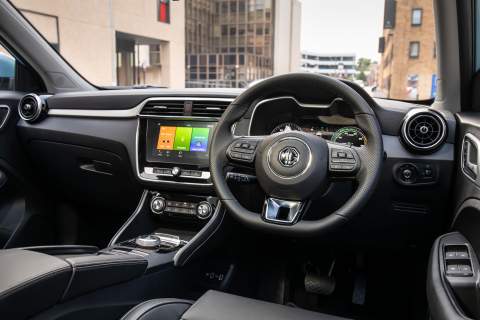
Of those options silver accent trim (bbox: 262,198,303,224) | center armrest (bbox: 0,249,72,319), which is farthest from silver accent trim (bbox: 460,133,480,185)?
center armrest (bbox: 0,249,72,319)

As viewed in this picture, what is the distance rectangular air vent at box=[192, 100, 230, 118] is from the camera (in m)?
1.94

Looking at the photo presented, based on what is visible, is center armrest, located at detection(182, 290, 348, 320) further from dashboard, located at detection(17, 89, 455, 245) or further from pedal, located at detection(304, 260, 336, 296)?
pedal, located at detection(304, 260, 336, 296)

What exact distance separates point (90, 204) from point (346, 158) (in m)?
1.65

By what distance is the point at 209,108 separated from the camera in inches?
77.0

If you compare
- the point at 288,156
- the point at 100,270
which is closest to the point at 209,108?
the point at 288,156

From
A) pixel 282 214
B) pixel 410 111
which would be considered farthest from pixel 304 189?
pixel 410 111

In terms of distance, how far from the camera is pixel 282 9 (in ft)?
18.0

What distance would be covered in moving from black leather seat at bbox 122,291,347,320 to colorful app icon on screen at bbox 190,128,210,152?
751 millimetres

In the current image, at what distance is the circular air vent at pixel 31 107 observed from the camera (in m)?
2.41

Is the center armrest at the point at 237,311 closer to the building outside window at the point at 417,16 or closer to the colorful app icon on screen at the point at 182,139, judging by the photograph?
the colorful app icon on screen at the point at 182,139

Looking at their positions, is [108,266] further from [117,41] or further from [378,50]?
[117,41]

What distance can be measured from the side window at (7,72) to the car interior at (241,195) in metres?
0.05

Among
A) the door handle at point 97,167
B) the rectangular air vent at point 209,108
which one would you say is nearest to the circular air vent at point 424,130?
the rectangular air vent at point 209,108

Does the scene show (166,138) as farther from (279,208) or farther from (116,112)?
A: (279,208)
